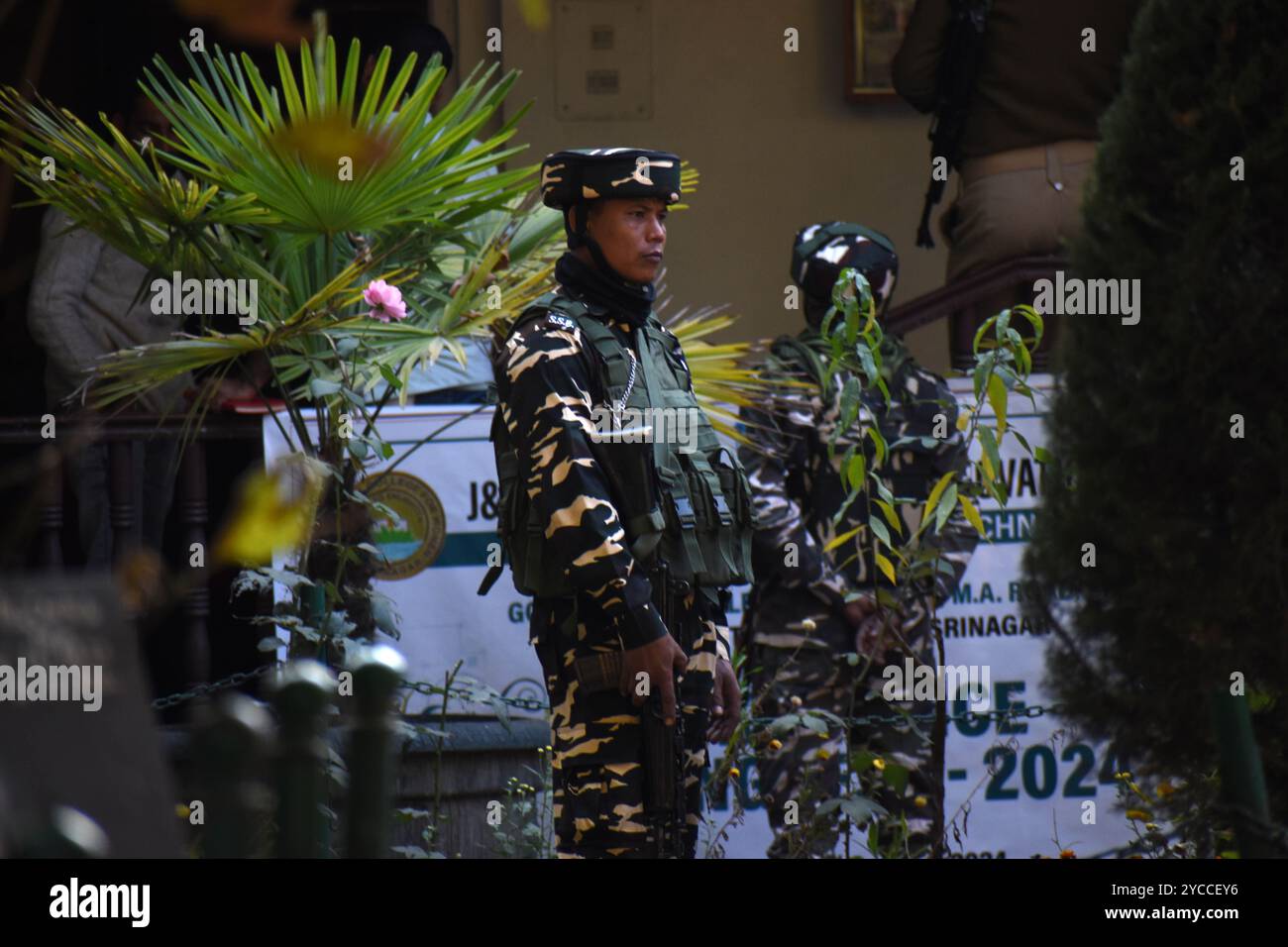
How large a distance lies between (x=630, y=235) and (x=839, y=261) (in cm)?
168

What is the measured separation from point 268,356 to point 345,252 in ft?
1.92

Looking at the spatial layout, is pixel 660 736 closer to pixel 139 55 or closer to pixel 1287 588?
pixel 1287 588

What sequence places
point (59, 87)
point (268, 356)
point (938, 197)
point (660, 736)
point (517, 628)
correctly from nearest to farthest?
1. point (660, 736)
2. point (268, 356)
3. point (517, 628)
4. point (938, 197)
5. point (59, 87)

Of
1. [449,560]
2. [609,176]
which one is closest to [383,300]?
[609,176]

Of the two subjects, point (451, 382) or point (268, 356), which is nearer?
point (268, 356)

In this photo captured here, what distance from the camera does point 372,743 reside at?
166 cm

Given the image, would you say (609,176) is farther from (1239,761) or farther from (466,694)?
(1239,761)

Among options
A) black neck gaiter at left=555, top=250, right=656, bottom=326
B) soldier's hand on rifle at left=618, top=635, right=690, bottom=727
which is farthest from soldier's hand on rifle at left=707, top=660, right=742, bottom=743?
black neck gaiter at left=555, top=250, right=656, bottom=326

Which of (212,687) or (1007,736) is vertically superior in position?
(212,687)

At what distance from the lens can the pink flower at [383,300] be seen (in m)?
5.27

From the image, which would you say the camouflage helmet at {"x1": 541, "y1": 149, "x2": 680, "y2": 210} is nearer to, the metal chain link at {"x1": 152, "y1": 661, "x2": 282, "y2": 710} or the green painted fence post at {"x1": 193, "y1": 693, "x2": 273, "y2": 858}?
the metal chain link at {"x1": 152, "y1": 661, "x2": 282, "y2": 710}

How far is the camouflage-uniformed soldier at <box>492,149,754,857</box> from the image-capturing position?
165 inches

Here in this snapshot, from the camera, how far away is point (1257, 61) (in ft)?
8.32
